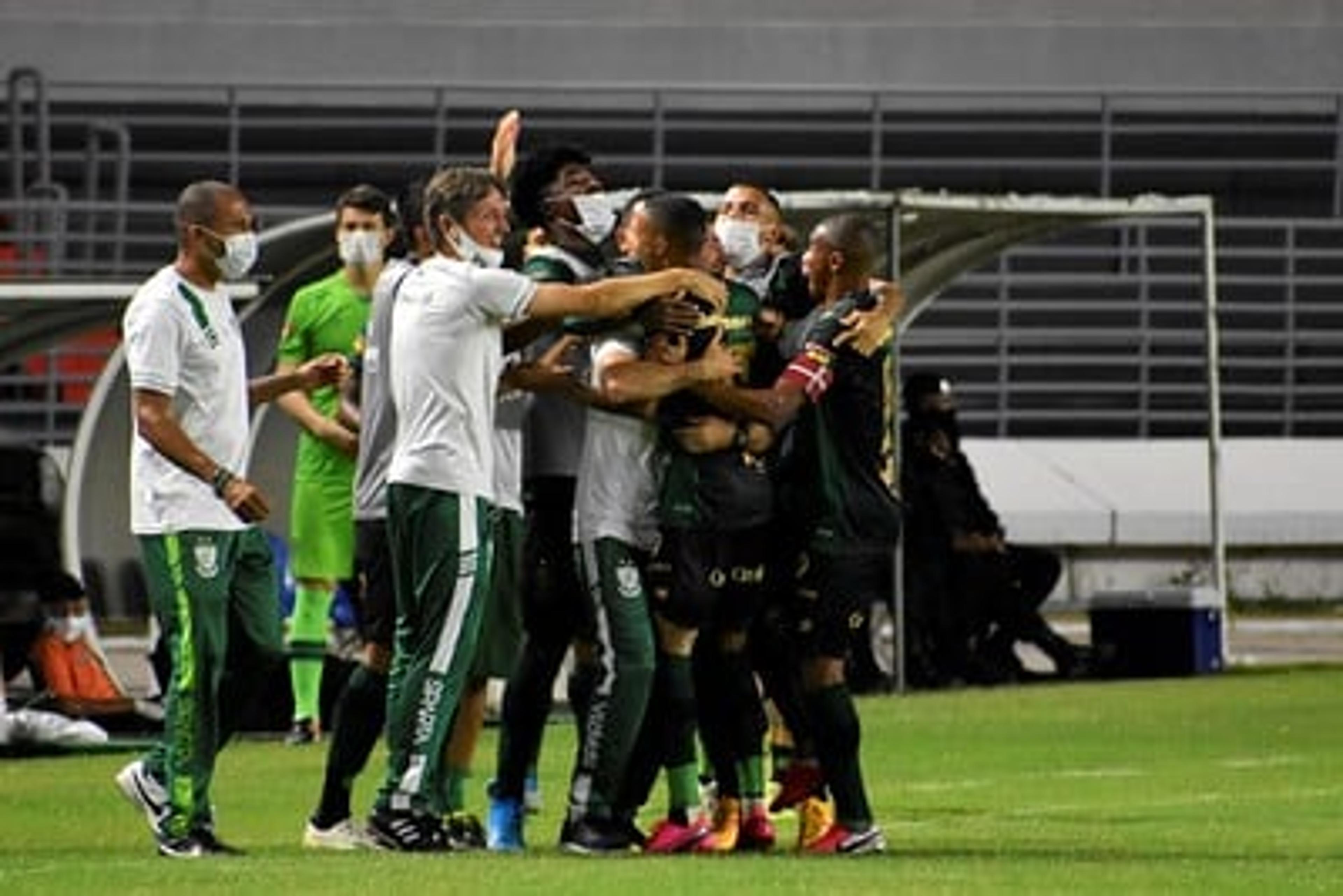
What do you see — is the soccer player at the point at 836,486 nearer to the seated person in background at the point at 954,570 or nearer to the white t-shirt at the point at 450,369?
the white t-shirt at the point at 450,369

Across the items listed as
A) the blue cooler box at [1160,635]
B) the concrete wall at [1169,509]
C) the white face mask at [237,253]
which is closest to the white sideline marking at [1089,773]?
the white face mask at [237,253]

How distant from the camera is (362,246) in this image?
60.3 ft

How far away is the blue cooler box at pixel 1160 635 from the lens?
2586 cm

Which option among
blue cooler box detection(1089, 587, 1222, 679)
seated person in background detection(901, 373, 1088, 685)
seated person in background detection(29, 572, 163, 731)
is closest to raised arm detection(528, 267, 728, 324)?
seated person in background detection(29, 572, 163, 731)

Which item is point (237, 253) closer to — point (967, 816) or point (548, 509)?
point (548, 509)

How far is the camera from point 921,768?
18922 mm

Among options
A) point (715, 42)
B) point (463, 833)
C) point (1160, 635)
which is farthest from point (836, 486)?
point (715, 42)

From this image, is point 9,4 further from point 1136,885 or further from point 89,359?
point 1136,885

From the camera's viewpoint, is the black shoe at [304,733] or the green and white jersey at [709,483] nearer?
the green and white jersey at [709,483]

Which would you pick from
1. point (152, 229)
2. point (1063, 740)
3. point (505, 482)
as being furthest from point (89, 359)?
point (505, 482)

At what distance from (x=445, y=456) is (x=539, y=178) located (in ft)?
5.84

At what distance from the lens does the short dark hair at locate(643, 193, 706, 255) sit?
14.3 metres

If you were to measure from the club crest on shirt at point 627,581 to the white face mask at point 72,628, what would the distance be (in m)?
7.69

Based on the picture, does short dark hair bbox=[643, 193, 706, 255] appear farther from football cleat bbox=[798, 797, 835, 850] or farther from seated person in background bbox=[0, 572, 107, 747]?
seated person in background bbox=[0, 572, 107, 747]
